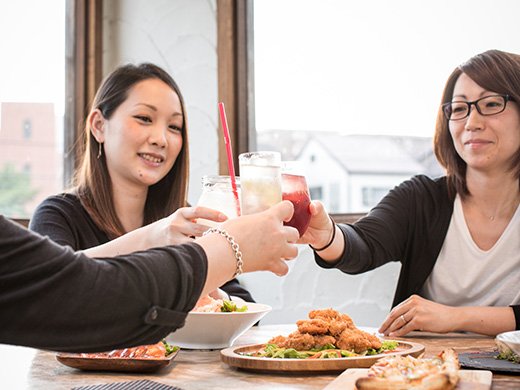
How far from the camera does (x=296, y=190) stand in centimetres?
144

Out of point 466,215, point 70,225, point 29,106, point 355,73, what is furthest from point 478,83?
point 29,106

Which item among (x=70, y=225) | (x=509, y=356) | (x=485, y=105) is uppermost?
(x=485, y=105)

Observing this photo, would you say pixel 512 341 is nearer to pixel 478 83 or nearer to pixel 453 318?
pixel 453 318

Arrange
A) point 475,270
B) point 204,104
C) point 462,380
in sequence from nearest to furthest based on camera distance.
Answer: point 462,380, point 475,270, point 204,104

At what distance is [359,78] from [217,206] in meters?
2.10

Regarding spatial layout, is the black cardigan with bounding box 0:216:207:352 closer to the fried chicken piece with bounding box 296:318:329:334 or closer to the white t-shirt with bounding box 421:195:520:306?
the fried chicken piece with bounding box 296:318:329:334

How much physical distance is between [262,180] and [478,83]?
4.81 ft

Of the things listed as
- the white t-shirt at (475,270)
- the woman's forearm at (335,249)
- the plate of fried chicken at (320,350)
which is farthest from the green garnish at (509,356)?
the white t-shirt at (475,270)

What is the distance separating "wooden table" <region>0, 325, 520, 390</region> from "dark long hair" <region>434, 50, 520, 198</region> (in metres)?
1.12

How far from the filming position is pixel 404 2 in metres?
3.35

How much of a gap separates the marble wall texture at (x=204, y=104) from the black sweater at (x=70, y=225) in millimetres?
839

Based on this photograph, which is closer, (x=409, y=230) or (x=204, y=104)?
(x=409, y=230)

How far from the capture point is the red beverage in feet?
4.67

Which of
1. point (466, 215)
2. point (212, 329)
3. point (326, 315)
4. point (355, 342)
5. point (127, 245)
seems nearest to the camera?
point (355, 342)
